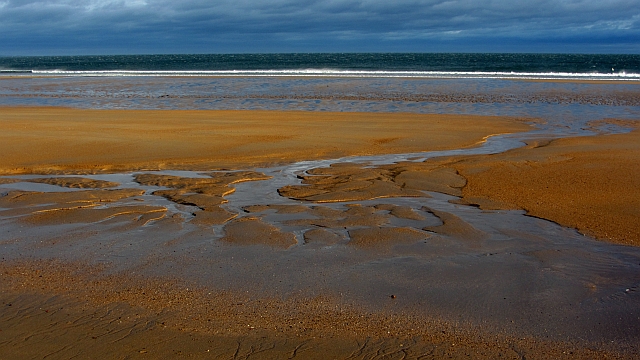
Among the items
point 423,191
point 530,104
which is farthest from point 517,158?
point 530,104

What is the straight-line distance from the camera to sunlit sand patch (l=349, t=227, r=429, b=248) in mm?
5641

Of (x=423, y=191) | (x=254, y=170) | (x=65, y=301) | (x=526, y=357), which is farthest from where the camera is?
(x=254, y=170)

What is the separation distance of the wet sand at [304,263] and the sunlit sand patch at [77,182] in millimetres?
33

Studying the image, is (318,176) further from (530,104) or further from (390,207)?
(530,104)

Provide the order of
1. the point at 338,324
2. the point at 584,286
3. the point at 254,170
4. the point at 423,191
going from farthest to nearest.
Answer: the point at 254,170 → the point at 423,191 → the point at 584,286 → the point at 338,324

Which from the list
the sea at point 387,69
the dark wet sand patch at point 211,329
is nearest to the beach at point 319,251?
the dark wet sand patch at point 211,329

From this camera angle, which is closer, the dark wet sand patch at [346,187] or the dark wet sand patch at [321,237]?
the dark wet sand patch at [321,237]

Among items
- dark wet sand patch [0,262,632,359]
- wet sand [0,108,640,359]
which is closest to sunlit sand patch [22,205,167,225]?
wet sand [0,108,640,359]

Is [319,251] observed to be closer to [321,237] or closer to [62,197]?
[321,237]

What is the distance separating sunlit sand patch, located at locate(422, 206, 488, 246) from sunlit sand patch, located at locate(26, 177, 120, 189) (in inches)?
176

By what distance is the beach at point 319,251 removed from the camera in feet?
12.6

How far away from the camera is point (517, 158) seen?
32.9 feet

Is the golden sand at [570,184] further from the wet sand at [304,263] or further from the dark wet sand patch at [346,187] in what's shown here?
the dark wet sand patch at [346,187]

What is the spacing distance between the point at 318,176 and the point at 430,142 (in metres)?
4.21
